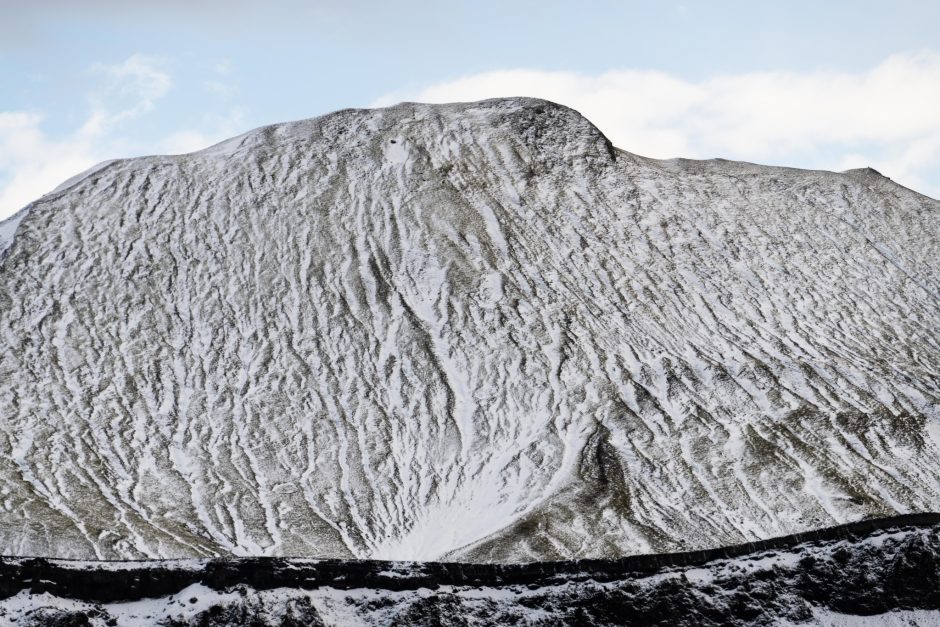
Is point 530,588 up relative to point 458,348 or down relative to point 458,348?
down

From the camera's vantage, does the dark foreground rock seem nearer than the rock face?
Yes

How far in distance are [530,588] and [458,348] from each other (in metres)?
61.6

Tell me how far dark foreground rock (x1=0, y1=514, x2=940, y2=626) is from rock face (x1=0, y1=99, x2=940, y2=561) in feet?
130

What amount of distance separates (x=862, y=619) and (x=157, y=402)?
61.7 meters

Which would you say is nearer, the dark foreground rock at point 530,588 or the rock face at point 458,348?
the dark foreground rock at point 530,588

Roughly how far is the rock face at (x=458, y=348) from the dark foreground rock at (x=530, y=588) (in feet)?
130

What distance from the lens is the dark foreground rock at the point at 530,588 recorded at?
52.3 ft

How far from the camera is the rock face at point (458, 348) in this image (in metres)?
63.5

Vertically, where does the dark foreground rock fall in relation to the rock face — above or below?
below

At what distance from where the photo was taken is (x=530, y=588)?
1698 centimetres

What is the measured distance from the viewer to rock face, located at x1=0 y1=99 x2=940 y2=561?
63.5 meters

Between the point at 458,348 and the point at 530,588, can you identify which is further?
the point at 458,348

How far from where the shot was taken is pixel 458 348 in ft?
258

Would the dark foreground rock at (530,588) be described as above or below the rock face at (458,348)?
below
